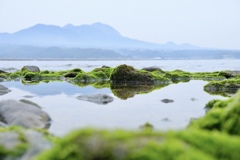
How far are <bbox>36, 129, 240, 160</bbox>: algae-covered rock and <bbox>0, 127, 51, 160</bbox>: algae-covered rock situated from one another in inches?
57.6

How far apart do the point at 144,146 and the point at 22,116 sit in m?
8.02

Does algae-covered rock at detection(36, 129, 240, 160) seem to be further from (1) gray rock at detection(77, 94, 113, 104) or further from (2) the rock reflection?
(2) the rock reflection

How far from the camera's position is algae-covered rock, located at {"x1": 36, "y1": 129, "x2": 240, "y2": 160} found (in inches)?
211

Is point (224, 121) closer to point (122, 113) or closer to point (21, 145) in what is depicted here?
point (21, 145)

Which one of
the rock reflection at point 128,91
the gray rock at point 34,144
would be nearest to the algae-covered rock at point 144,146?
the gray rock at point 34,144

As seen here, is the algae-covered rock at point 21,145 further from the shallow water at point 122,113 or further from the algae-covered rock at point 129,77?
the algae-covered rock at point 129,77

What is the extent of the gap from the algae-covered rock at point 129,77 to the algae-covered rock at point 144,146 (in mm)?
27668

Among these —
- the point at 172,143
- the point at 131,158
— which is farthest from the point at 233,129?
the point at 131,158

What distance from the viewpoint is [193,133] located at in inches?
243

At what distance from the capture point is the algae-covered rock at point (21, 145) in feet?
24.7

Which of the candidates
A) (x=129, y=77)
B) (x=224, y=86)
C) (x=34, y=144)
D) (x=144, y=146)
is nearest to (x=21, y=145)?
(x=34, y=144)

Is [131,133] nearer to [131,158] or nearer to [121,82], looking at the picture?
[131,158]

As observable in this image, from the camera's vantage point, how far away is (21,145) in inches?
309

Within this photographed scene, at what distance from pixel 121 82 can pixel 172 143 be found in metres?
28.5
